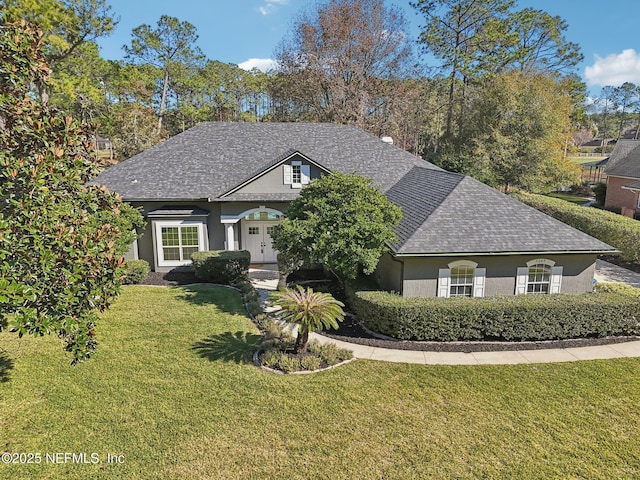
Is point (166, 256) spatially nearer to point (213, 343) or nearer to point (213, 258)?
point (213, 258)

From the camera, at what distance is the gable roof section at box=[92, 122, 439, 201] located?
20812mm

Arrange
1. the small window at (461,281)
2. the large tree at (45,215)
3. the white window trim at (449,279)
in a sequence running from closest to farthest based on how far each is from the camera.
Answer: the large tree at (45,215)
the white window trim at (449,279)
the small window at (461,281)

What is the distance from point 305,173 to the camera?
69.1 ft

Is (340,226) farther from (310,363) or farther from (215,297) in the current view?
(215,297)

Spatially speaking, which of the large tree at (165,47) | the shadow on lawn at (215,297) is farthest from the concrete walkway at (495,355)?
the large tree at (165,47)

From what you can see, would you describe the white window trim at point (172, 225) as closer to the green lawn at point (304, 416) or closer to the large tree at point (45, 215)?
the green lawn at point (304, 416)

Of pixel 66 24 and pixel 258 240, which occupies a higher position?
pixel 66 24

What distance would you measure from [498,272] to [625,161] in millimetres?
32852

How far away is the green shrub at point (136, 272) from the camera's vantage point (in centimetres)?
1836

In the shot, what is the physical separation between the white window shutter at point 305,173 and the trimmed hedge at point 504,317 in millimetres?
9409

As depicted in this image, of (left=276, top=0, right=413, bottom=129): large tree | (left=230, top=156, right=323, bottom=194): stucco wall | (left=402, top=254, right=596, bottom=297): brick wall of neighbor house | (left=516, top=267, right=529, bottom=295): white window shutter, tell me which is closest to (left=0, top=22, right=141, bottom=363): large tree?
(left=402, top=254, right=596, bottom=297): brick wall of neighbor house

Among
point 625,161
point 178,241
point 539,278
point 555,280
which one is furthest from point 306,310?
point 625,161

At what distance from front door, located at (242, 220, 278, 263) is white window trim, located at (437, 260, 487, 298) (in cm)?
1003

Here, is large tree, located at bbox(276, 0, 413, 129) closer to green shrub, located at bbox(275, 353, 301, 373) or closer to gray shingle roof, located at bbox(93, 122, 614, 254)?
gray shingle roof, located at bbox(93, 122, 614, 254)
